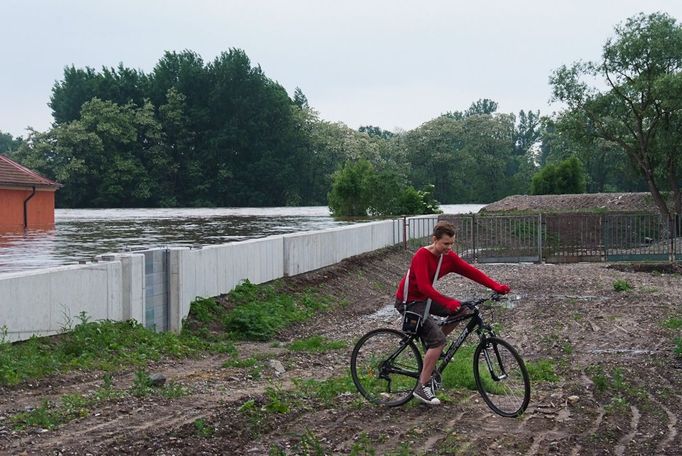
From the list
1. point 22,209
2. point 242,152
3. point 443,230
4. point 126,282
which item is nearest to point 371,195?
point 22,209

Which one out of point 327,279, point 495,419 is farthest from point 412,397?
point 327,279

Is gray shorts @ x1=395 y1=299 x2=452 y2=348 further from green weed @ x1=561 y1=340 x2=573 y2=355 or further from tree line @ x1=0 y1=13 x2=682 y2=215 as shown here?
tree line @ x1=0 y1=13 x2=682 y2=215

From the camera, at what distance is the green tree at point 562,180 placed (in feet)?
229

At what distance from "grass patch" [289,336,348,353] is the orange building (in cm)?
2888


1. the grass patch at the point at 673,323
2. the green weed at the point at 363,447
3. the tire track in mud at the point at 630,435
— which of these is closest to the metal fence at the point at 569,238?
the grass patch at the point at 673,323

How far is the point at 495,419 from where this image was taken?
869cm

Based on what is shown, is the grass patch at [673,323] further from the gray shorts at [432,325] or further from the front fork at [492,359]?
the gray shorts at [432,325]

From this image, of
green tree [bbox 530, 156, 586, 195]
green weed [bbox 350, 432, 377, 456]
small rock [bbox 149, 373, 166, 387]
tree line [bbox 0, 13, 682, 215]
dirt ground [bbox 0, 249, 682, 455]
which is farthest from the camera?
tree line [bbox 0, 13, 682, 215]

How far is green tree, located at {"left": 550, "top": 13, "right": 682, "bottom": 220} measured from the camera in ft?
148

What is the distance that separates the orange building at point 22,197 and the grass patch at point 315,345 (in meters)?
28.9

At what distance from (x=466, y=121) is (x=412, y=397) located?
112912mm

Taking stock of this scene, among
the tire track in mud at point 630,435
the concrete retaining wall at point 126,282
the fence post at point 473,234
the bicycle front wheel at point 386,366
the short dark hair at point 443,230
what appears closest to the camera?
the tire track in mud at point 630,435

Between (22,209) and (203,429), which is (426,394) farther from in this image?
(22,209)

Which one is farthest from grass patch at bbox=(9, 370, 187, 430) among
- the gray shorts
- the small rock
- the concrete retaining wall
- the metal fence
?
Result: the metal fence
